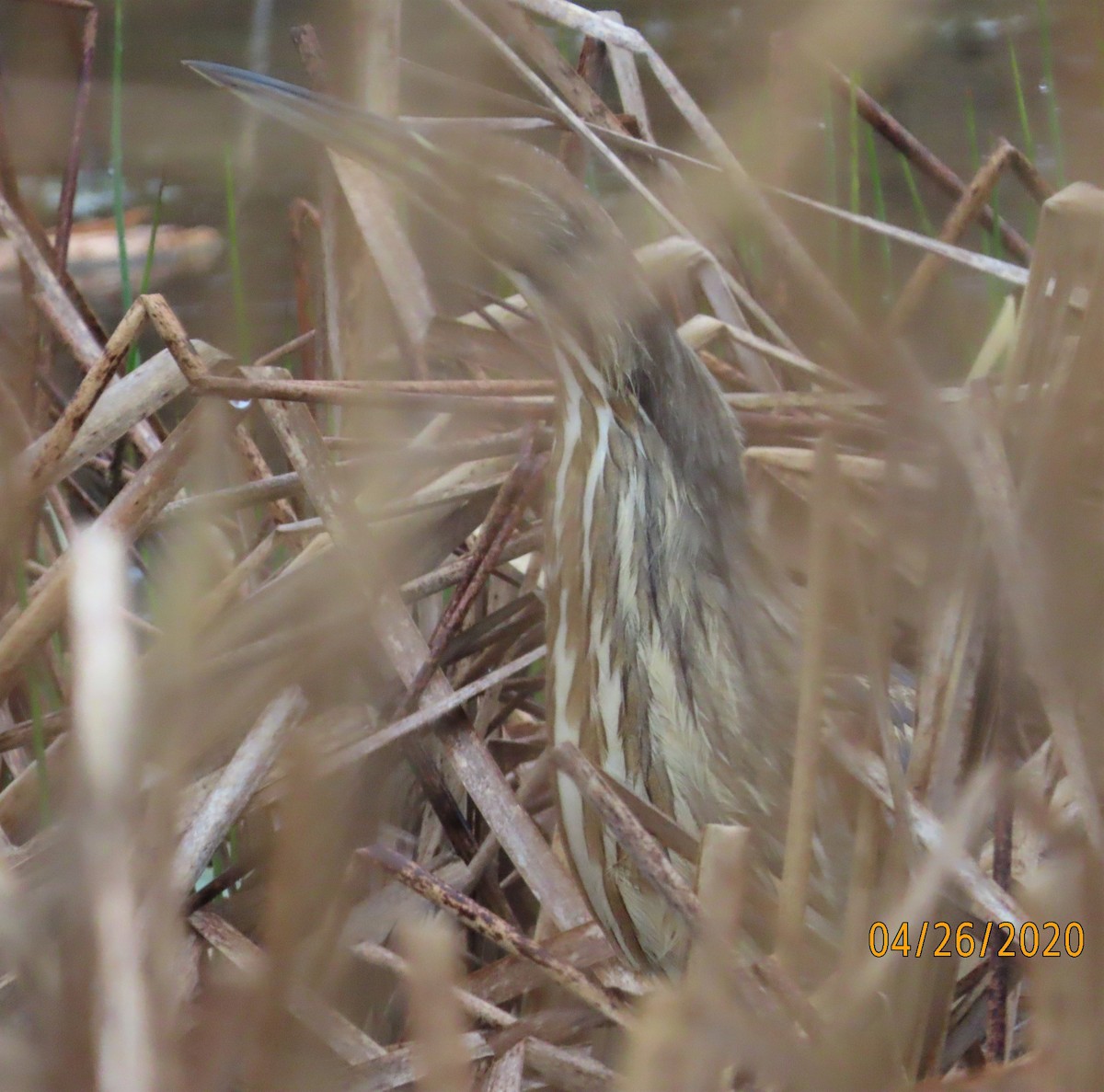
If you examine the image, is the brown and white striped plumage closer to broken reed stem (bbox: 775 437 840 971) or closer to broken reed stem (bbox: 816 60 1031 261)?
broken reed stem (bbox: 775 437 840 971)

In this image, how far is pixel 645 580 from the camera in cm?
93

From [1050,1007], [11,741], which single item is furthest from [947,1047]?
[11,741]

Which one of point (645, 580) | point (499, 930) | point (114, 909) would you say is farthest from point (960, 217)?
point (114, 909)

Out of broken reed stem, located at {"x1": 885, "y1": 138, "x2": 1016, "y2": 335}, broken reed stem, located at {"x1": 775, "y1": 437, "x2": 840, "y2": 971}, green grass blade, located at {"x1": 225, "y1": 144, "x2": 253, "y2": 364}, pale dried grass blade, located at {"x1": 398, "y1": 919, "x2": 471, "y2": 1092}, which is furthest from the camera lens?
broken reed stem, located at {"x1": 885, "y1": 138, "x2": 1016, "y2": 335}

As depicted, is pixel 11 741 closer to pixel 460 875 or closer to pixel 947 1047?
pixel 460 875

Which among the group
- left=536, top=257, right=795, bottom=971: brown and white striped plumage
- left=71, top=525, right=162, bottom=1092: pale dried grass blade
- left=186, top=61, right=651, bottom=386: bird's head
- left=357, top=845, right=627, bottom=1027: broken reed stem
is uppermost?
left=186, top=61, right=651, bottom=386: bird's head

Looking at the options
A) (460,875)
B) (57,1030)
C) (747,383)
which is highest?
(57,1030)

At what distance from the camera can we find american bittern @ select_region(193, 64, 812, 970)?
90 centimetres

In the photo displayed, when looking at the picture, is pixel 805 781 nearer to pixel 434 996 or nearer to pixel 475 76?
pixel 434 996

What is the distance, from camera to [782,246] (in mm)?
1269

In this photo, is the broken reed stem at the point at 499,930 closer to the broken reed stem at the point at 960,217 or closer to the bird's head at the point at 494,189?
the bird's head at the point at 494,189

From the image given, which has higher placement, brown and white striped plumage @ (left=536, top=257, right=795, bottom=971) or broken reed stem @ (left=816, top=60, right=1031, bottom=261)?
broken reed stem @ (left=816, top=60, right=1031, bottom=261)

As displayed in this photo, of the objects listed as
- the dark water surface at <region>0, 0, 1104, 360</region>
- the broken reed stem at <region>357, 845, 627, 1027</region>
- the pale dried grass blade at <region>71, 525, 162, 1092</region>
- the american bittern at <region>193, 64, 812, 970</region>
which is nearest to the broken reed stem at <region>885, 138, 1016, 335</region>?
the dark water surface at <region>0, 0, 1104, 360</region>

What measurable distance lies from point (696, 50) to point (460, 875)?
1.98 m
